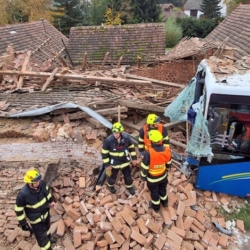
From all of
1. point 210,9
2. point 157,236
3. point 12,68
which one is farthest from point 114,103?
point 210,9

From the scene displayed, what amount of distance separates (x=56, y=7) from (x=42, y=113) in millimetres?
27502

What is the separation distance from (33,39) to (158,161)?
53.5 feet

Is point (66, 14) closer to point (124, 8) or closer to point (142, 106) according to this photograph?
point (124, 8)

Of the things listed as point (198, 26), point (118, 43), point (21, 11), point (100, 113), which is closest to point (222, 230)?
point (100, 113)

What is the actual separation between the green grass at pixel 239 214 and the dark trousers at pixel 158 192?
162 cm

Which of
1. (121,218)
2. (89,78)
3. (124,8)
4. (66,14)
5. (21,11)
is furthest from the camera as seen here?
(21,11)

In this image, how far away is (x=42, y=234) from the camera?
4.98m

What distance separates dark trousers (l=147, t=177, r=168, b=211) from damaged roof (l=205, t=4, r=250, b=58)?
7.31 metres

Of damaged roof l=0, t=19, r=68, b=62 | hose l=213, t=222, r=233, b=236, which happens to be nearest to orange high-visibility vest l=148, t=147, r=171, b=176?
hose l=213, t=222, r=233, b=236

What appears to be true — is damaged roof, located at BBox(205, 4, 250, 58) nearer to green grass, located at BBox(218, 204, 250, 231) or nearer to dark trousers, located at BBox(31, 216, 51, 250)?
green grass, located at BBox(218, 204, 250, 231)

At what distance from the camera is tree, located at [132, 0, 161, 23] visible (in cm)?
2913

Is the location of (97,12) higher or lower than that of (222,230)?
higher

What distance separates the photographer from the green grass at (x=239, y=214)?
5923mm

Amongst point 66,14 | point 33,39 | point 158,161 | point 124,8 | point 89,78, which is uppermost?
point 124,8
